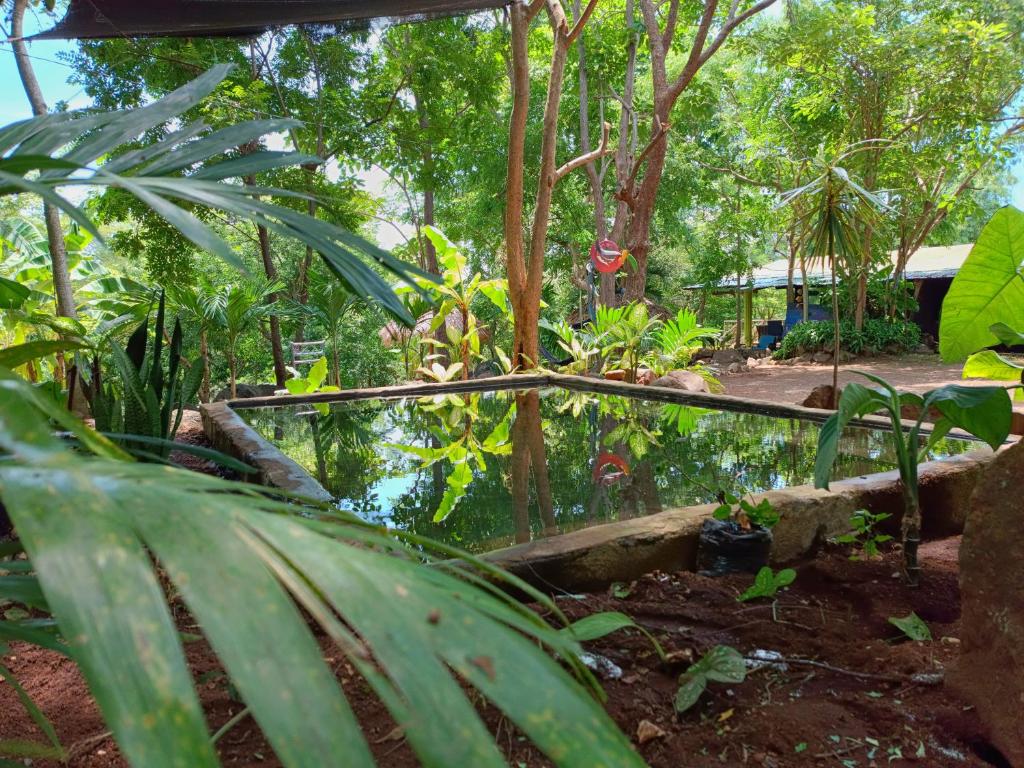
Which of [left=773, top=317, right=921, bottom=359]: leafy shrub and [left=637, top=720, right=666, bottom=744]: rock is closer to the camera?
[left=637, top=720, right=666, bottom=744]: rock

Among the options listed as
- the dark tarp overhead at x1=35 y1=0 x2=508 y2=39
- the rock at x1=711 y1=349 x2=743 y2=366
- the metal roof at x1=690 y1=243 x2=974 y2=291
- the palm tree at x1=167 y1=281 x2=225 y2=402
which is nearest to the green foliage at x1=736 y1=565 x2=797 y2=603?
the dark tarp overhead at x1=35 y1=0 x2=508 y2=39

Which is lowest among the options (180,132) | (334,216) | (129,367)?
(129,367)

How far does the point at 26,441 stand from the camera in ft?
1.04

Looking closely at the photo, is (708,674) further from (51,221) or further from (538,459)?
(51,221)

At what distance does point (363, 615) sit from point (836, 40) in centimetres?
1260

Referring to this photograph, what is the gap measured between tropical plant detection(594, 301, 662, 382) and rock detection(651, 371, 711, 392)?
1.48 ft

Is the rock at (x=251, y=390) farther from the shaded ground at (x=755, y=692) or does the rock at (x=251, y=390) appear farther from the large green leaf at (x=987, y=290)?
the large green leaf at (x=987, y=290)

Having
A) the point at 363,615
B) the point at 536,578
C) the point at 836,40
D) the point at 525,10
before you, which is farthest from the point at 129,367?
the point at 836,40

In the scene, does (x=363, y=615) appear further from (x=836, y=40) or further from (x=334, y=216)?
(x=836, y=40)

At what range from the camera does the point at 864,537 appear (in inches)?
92.8

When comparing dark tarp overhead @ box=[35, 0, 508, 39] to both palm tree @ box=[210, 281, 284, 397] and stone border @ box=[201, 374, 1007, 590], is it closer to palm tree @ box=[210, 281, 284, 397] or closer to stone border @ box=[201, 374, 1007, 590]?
palm tree @ box=[210, 281, 284, 397]

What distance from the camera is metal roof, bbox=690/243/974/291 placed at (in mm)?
14703

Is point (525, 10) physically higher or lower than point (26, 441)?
higher

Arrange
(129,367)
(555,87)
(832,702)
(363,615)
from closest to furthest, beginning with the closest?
(363,615), (832,702), (129,367), (555,87)
